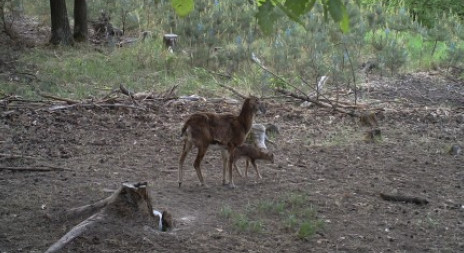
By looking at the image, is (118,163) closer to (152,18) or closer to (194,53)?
(194,53)

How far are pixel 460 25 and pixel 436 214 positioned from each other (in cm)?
1336

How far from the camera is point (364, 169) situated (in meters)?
9.66

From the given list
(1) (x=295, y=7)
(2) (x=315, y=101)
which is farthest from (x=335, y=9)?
(2) (x=315, y=101)

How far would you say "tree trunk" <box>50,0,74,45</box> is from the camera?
17734 millimetres

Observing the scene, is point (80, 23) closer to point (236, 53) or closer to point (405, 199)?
point (236, 53)

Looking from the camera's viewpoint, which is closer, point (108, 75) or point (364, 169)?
point (364, 169)

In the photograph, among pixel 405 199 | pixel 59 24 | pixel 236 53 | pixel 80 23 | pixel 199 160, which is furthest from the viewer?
pixel 80 23

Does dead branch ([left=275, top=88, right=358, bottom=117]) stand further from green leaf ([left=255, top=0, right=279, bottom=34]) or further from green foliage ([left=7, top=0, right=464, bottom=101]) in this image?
green leaf ([left=255, top=0, right=279, bottom=34])

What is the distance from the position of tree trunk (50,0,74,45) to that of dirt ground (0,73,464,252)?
5997mm

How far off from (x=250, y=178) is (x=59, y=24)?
10.3m

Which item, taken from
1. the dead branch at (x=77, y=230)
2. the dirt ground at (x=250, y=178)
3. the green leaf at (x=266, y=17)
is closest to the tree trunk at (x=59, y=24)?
the dirt ground at (x=250, y=178)

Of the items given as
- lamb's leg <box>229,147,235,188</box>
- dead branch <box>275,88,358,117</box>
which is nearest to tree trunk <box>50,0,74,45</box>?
dead branch <box>275,88,358,117</box>

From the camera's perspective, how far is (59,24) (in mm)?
17891

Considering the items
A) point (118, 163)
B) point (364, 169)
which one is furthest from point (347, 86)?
point (118, 163)
